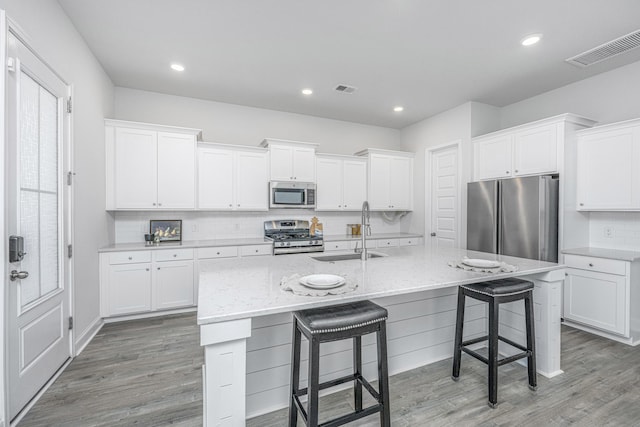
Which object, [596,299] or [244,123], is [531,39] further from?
[244,123]

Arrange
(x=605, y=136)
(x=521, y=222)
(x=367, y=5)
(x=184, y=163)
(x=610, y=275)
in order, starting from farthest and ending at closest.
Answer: (x=184, y=163)
(x=521, y=222)
(x=605, y=136)
(x=610, y=275)
(x=367, y=5)

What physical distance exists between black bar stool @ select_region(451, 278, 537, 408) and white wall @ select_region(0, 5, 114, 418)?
10.4ft

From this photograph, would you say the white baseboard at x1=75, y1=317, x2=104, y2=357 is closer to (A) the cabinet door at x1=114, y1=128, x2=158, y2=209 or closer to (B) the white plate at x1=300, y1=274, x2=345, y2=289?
(A) the cabinet door at x1=114, y1=128, x2=158, y2=209

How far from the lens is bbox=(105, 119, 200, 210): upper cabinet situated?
11.3 ft

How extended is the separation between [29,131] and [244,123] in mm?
2826

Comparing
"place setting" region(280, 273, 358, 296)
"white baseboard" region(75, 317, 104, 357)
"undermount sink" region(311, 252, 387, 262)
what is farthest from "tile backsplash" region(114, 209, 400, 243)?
"place setting" region(280, 273, 358, 296)

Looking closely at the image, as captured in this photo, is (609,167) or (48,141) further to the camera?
(609,167)

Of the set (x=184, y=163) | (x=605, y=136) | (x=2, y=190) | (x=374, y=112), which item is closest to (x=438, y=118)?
(x=374, y=112)

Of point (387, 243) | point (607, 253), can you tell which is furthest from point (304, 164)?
point (607, 253)

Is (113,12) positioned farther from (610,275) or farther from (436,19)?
(610,275)

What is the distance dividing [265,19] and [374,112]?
267cm

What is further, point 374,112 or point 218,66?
point 374,112

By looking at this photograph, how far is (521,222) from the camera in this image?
134 inches

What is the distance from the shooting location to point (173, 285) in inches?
138
